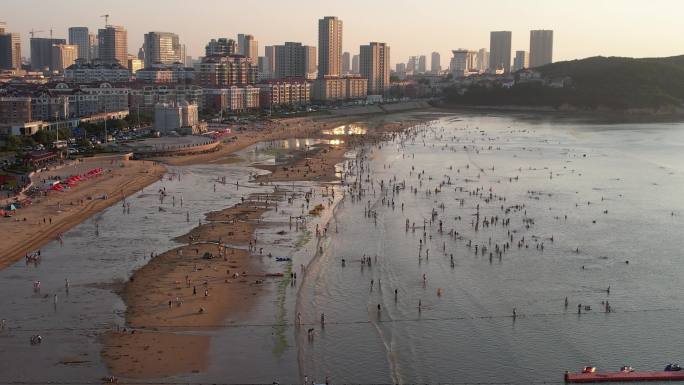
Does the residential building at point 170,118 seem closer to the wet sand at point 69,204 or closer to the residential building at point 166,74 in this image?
the wet sand at point 69,204

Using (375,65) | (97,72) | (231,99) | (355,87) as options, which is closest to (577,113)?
(355,87)

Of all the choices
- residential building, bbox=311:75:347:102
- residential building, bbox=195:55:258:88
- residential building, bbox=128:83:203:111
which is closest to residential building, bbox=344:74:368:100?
residential building, bbox=311:75:347:102

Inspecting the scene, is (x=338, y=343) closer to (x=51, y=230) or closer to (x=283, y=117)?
(x=51, y=230)

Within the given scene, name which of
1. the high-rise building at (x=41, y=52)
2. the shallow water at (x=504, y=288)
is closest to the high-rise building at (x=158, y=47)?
the high-rise building at (x=41, y=52)

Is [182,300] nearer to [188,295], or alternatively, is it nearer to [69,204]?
[188,295]

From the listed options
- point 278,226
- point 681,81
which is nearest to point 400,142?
point 278,226
